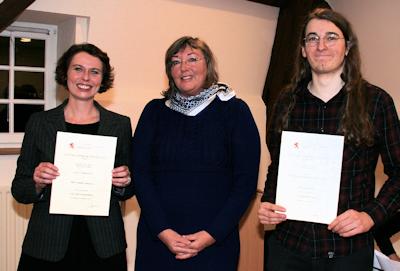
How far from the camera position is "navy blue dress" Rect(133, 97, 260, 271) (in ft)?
6.11

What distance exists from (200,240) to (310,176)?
0.51 metres

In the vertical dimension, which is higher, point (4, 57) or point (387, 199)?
point (4, 57)

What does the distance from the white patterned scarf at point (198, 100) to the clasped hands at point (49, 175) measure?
0.35 meters

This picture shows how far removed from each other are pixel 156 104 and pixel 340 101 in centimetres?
79

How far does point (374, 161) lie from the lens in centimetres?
161

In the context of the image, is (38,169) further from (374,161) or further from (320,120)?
(374,161)

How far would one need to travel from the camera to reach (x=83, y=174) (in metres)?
1.78

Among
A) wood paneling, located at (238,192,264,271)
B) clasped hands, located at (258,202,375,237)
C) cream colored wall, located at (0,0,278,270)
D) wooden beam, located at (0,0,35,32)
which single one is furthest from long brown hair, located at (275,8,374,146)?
cream colored wall, located at (0,0,278,270)

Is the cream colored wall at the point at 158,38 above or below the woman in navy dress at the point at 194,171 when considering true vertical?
above

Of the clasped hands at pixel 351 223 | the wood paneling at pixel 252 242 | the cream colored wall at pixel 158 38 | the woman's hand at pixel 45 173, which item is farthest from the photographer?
the cream colored wall at pixel 158 38

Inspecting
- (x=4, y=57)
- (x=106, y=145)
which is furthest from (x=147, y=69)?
(x=106, y=145)

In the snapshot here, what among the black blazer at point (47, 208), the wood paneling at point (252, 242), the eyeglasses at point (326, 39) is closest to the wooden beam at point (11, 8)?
the black blazer at point (47, 208)

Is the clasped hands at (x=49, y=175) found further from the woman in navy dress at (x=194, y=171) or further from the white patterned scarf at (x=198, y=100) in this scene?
the white patterned scarf at (x=198, y=100)

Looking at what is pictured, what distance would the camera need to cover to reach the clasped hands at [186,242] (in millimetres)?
1811
